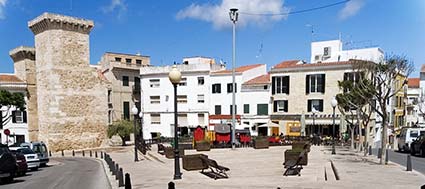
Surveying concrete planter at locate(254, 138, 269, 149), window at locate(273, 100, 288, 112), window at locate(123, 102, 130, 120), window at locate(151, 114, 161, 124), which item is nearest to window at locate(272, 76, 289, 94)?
window at locate(273, 100, 288, 112)

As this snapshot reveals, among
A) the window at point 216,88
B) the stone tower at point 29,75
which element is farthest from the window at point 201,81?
the stone tower at point 29,75

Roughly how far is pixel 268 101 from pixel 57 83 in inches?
942

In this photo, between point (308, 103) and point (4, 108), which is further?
point (4, 108)

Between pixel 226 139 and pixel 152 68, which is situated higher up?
pixel 152 68

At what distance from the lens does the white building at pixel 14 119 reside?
43.5m

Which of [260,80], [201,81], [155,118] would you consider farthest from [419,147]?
[155,118]

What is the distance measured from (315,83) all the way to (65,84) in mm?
27788

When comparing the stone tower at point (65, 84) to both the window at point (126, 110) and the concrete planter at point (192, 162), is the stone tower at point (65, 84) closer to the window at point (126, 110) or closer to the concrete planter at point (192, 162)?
the window at point (126, 110)

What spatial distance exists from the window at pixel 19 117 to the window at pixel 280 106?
101 feet

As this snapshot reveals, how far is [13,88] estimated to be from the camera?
149 ft

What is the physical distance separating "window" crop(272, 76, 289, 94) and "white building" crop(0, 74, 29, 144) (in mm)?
30959

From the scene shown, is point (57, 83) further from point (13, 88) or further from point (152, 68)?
point (152, 68)

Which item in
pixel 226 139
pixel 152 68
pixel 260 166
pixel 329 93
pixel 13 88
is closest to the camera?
pixel 260 166

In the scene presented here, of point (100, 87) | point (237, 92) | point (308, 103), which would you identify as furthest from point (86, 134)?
point (308, 103)
